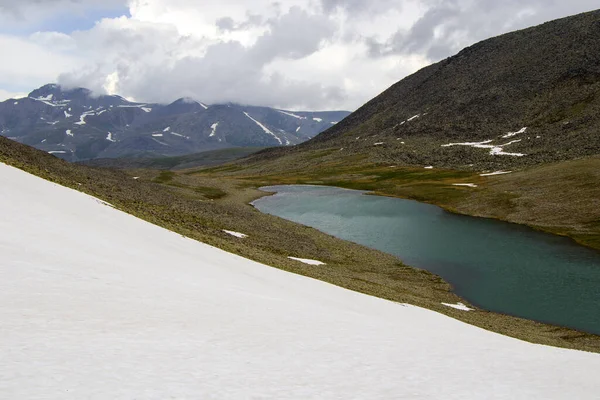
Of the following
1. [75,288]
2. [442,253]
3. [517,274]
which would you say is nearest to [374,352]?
[75,288]

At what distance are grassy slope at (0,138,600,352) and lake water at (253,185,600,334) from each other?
3.60 meters

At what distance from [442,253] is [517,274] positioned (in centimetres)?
1173

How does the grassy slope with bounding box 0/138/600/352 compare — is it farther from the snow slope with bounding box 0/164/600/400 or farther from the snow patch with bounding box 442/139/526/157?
the snow patch with bounding box 442/139/526/157

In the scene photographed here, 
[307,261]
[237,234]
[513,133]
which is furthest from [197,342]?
[513,133]

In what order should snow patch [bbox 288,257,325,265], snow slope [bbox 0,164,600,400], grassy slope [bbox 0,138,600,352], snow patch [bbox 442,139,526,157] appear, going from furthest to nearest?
snow patch [bbox 442,139,526,157] < snow patch [bbox 288,257,325,265] < grassy slope [bbox 0,138,600,352] < snow slope [bbox 0,164,600,400]

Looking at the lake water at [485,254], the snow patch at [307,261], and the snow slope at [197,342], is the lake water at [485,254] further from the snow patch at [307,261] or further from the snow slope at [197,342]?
the snow slope at [197,342]

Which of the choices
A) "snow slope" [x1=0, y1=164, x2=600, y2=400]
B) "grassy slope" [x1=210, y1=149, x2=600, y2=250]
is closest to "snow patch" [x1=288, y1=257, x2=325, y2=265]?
"snow slope" [x1=0, y1=164, x2=600, y2=400]

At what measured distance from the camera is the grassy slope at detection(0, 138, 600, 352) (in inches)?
1340

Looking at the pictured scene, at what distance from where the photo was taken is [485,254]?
188 ft

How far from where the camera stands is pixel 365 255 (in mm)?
55969

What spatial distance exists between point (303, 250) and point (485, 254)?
24645 mm

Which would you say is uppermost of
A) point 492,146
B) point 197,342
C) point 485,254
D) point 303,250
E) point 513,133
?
point 513,133

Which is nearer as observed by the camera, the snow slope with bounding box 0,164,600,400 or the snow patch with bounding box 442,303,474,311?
the snow slope with bounding box 0,164,600,400

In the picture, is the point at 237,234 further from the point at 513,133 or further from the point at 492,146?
the point at 513,133
